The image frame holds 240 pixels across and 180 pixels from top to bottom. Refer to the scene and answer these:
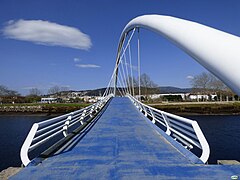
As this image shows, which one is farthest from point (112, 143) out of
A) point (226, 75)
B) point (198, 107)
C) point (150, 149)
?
point (198, 107)

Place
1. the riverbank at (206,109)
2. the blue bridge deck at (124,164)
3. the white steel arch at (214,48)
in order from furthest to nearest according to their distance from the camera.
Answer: the riverbank at (206,109), the blue bridge deck at (124,164), the white steel arch at (214,48)

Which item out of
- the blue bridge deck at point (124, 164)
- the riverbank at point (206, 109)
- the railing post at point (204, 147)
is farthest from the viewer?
the riverbank at point (206, 109)

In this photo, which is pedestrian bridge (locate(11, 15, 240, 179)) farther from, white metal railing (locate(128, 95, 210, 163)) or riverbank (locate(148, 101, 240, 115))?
riverbank (locate(148, 101, 240, 115))

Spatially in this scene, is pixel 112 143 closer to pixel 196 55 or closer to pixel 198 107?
pixel 196 55

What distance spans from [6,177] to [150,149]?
2801 millimetres

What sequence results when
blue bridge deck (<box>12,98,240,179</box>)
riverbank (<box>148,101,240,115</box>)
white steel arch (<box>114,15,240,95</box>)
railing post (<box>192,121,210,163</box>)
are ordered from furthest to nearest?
riverbank (<box>148,101,240,115</box>), railing post (<box>192,121,210,163</box>), blue bridge deck (<box>12,98,240,179</box>), white steel arch (<box>114,15,240,95</box>)

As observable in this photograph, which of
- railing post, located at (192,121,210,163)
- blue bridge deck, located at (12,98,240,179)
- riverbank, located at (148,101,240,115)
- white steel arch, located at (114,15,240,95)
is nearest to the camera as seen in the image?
white steel arch, located at (114,15,240,95)

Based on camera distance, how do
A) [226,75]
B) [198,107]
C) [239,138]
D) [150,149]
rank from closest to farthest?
[226,75]
[150,149]
[239,138]
[198,107]

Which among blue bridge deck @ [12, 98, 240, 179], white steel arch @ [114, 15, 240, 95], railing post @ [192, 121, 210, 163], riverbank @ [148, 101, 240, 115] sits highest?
white steel arch @ [114, 15, 240, 95]

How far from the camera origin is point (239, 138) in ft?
66.4

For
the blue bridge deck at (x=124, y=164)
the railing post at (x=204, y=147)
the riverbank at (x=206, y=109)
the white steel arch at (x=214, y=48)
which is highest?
the white steel arch at (x=214, y=48)

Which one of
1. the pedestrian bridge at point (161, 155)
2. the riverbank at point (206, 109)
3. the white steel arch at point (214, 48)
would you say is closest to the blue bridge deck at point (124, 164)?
the pedestrian bridge at point (161, 155)

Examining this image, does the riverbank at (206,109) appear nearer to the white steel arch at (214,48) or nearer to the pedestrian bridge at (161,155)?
the pedestrian bridge at (161,155)

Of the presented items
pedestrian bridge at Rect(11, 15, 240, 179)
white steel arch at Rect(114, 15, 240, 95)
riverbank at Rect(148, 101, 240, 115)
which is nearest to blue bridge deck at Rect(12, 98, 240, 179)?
pedestrian bridge at Rect(11, 15, 240, 179)
